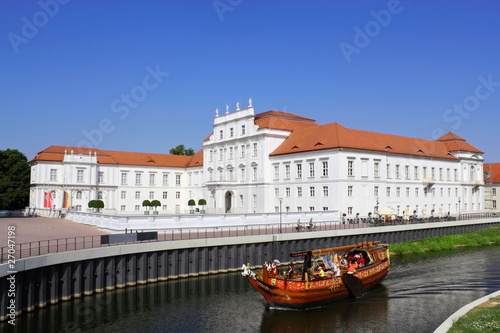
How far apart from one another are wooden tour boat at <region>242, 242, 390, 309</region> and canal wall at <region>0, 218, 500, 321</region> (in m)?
7.42

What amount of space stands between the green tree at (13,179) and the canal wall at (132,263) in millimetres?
49965

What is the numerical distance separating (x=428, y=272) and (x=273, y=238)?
1300 cm

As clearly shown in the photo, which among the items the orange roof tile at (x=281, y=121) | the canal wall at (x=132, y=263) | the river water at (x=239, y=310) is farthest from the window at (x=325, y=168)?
the river water at (x=239, y=310)

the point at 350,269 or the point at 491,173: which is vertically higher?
the point at 491,173

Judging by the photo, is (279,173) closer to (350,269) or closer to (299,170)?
(299,170)

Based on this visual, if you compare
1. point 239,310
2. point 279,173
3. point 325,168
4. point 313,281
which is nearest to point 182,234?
point 239,310

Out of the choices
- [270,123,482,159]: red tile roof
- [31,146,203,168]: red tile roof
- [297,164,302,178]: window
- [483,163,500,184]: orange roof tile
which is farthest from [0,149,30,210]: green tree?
[483,163,500,184]: orange roof tile

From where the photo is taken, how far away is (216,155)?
83312 millimetres

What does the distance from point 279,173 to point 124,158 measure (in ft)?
119

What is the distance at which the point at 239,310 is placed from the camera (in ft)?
89.1

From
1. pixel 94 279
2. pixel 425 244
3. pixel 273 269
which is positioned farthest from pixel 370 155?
pixel 94 279

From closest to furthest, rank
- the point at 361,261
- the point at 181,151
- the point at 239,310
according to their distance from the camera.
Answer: the point at 239,310 < the point at 361,261 < the point at 181,151

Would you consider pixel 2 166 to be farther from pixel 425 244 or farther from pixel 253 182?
pixel 425 244

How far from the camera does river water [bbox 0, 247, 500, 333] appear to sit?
23.9 m
